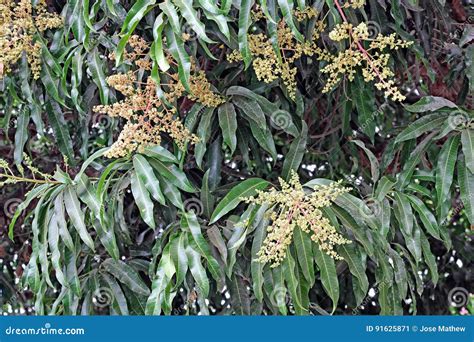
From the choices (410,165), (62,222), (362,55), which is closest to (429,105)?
(410,165)

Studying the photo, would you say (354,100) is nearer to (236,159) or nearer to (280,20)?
(280,20)

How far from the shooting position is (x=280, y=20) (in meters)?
2.02

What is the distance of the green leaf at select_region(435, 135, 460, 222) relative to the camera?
1.99m

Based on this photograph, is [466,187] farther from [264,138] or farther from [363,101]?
[264,138]

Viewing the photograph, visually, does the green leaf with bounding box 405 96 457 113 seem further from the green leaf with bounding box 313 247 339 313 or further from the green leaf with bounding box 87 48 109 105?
the green leaf with bounding box 87 48 109 105

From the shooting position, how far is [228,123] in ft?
6.81

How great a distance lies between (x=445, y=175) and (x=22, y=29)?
119cm

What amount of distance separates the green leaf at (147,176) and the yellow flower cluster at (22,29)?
16.3 inches

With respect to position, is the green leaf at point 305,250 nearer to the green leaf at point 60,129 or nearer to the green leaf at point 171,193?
the green leaf at point 171,193

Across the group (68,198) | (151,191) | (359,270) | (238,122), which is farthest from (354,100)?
(68,198)

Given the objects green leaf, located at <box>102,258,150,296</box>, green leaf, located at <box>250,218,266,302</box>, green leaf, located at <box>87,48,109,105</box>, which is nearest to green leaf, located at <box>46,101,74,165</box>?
green leaf, located at <box>87,48,109,105</box>

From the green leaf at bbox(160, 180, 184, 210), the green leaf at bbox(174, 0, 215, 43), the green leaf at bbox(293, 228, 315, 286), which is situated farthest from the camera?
the green leaf at bbox(160, 180, 184, 210)

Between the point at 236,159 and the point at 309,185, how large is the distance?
89 centimetres

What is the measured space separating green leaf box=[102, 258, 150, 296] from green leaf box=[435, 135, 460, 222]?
2.64ft
